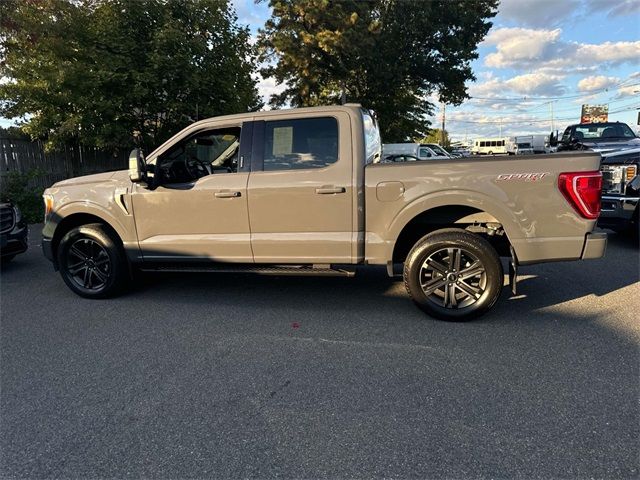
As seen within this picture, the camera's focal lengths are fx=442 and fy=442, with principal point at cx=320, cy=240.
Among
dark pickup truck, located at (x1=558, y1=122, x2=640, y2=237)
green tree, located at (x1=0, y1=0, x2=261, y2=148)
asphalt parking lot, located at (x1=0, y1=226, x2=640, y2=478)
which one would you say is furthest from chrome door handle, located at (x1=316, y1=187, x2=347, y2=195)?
green tree, located at (x1=0, y1=0, x2=261, y2=148)

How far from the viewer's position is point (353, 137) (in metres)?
4.25

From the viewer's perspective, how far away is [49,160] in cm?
1183

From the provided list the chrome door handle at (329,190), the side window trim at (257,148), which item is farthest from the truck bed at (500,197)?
the side window trim at (257,148)

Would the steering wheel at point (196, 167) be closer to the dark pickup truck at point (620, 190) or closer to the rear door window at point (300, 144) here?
the rear door window at point (300, 144)

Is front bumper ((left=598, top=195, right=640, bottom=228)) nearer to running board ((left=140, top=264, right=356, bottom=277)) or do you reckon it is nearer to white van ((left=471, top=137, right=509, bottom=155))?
running board ((left=140, top=264, right=356, bottom=277))

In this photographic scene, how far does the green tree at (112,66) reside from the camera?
981 cm

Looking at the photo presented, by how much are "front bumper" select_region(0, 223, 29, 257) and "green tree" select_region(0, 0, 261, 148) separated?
4575 mm

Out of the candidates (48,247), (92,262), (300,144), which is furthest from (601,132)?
(48,247)

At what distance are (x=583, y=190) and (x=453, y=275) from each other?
1.29 meters

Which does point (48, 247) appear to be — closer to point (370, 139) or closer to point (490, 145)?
point (370, 139)

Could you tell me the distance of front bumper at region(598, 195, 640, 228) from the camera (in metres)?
6.45

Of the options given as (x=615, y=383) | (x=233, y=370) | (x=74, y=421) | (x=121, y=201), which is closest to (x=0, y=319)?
(x=121, y=201)

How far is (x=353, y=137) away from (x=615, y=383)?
9.41ft

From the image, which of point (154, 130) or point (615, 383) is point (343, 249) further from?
point (154, 130)
